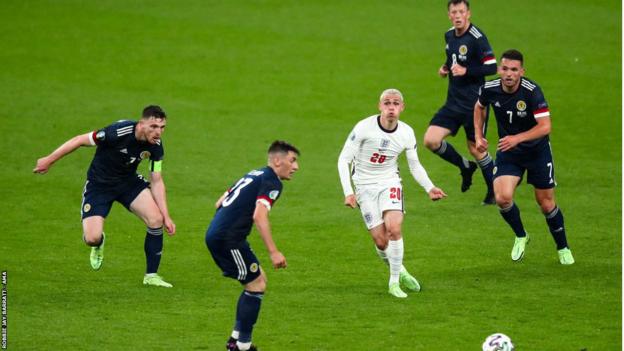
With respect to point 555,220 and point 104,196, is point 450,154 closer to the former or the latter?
point 555,220

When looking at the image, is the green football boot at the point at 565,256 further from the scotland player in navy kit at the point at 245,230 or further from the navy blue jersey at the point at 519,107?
the scotland player in navy kit at the point at 245,230

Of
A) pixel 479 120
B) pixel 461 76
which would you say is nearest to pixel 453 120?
pixel 461 76

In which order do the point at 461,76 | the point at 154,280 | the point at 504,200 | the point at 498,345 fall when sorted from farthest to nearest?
the point at 461,76 < the point at 504,200 < the point at 154,280 < the point at 498,345

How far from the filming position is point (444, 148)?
1725 cm

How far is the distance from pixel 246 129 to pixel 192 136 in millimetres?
1137

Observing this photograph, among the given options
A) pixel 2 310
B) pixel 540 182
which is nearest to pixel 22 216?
pixel 2 310

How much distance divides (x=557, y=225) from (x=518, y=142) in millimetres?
1438

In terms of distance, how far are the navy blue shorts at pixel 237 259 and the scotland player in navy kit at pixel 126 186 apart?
7.00 feet

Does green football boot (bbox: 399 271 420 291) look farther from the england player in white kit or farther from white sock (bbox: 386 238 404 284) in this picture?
white sock (bbox: 386 238 404 284)

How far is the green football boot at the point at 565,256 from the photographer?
1454 centimetres

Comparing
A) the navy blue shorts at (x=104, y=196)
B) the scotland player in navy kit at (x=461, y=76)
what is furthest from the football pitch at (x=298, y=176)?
the scotland player in navy kit at (x=461, y=76)

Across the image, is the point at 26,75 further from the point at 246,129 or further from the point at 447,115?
the point at 447,115

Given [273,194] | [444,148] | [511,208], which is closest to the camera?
[273,194]

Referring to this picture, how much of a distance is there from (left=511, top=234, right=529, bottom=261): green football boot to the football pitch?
0.17 meters
